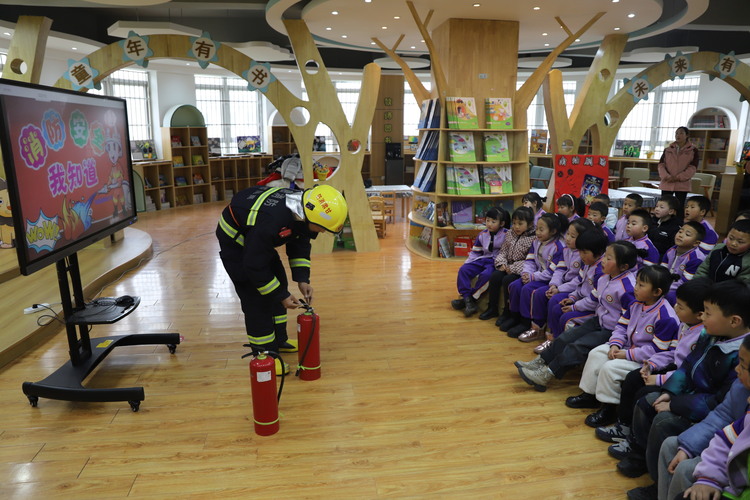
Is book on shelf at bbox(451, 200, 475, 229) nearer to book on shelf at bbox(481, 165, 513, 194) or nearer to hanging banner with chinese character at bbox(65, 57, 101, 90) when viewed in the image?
book on shelf at bbox(481, 165, 513, 194)

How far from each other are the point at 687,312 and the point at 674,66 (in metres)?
6.42

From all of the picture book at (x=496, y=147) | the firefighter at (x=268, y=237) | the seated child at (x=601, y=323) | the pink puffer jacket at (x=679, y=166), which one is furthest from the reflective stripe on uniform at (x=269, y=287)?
the pink puffer jacket at (x=679, y=166)

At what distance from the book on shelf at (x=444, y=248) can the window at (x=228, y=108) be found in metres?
8.80

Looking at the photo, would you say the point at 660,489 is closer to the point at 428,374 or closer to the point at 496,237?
A: the point at 428,374

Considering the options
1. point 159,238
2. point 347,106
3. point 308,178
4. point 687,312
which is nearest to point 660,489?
point 687,312

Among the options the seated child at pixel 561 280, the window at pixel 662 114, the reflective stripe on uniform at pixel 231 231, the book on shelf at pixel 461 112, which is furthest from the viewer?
the window at pixel 662 114

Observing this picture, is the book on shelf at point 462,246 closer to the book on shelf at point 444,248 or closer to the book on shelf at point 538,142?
the book on shelf at point 444,248

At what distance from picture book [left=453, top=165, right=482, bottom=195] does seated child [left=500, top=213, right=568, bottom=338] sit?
2.20 metres

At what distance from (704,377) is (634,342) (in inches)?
23.2

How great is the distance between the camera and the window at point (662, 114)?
12773 mm

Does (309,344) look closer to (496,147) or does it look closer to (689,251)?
(689,251)

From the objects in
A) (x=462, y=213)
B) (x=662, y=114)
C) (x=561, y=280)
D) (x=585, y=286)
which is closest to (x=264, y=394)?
(x=585, y=286)

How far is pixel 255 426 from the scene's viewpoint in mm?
2898

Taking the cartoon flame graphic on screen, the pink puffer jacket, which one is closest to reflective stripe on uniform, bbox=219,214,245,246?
the cartoon flame graphic on screen
